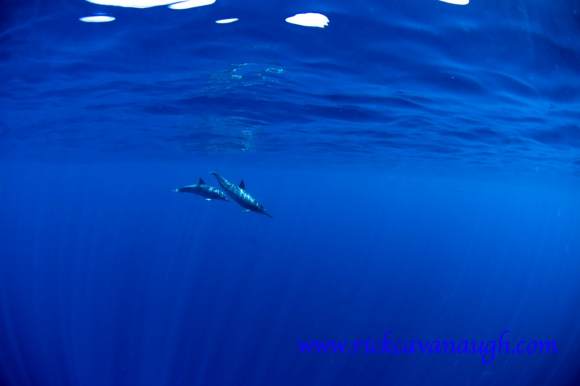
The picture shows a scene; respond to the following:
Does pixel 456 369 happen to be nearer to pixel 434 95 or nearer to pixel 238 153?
pixel 434 95

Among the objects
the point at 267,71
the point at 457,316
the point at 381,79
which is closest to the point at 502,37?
the point at 381,79

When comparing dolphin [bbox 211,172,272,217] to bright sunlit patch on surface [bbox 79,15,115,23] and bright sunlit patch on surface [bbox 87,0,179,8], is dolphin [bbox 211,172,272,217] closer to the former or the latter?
bright sunlit patch on surface [bbox 87,0,179,8]

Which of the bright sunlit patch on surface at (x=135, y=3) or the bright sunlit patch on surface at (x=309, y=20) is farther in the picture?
the bright sunlit patch on surface at (x=309, y=20)

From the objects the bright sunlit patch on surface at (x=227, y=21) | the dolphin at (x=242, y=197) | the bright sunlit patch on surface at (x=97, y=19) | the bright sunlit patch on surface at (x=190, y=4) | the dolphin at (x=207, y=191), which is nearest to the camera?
the dolphin at (x=242, y=197)

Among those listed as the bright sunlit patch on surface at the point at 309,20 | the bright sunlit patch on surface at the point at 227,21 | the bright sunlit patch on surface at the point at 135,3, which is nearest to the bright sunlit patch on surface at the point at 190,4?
the bright sunlit patch on surface at the point at 135,3

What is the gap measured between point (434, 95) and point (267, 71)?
21.9 ft

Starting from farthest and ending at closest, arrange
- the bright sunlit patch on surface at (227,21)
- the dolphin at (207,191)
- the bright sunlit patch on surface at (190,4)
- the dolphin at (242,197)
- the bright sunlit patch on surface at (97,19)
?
1. the bright sunlit patch on surface at (97,19)
2. the bright sunlit patch on surface at (227,21)
3. the dolphin at (207,191)
4. the bright sunlit patch on surface at (190,4)
5. the dolphin at (242,197)

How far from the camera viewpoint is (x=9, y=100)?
57.6 ft

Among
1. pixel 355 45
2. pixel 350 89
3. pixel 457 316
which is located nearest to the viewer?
pixel 355 45

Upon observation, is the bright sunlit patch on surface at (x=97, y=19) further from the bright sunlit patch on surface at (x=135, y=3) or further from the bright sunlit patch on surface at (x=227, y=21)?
the bright sunlit patch on surface at (x=227, y=21)

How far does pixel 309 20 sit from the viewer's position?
8.68 m

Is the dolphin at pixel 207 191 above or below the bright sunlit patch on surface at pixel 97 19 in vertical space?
below

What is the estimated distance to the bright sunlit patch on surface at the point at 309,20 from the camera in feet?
27.6

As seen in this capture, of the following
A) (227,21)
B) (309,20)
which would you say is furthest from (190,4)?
(309,20)
